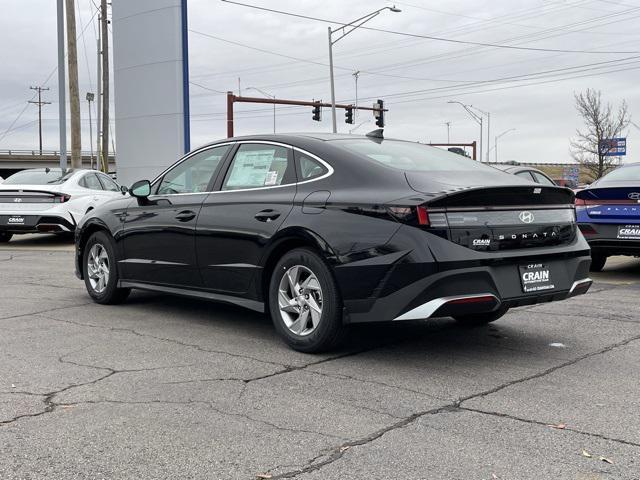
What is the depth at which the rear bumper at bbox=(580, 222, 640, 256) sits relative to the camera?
912 cm

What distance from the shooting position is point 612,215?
9.22m

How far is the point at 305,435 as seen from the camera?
3.62 meters

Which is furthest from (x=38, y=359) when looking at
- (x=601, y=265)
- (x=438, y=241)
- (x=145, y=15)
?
(x=145, y=15)

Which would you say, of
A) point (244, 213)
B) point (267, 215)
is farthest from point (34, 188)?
point (267, 215)

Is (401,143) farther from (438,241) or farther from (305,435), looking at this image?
(305,435)

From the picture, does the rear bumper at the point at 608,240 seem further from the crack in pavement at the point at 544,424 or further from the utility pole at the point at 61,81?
the utility pole at the point at 61,81

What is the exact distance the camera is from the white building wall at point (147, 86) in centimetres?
2138

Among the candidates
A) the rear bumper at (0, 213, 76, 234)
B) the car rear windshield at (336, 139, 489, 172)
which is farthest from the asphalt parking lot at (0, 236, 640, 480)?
the rear bumper at (0, 213, 76, 234)

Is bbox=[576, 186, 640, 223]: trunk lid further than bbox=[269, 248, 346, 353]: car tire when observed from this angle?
Yes

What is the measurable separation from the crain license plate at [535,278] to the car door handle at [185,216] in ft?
9.01

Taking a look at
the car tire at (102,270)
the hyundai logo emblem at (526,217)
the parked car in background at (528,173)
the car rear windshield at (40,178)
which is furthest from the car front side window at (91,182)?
the hyundai logo emblem at (526,217)

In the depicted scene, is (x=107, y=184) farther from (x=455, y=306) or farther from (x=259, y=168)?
(x=455, y=306)

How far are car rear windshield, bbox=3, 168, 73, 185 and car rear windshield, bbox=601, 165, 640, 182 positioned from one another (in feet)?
33.3

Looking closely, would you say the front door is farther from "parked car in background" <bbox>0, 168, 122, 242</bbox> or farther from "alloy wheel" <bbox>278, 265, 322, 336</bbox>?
"parked car in background" <bbox>0, 168, 122, 242</bbox>
